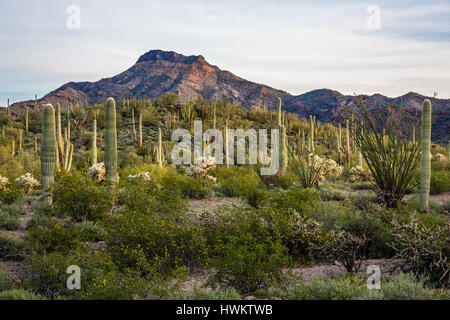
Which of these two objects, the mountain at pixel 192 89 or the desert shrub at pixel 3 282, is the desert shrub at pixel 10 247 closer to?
the desert shrub at pixel 3 282

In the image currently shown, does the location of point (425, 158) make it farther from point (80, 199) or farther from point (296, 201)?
point (80, 199)

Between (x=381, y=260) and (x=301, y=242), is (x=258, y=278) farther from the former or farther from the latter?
(x=381, y=260)

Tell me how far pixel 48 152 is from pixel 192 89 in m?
100

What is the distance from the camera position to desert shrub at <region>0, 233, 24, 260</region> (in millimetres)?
6754

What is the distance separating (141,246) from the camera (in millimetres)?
6441

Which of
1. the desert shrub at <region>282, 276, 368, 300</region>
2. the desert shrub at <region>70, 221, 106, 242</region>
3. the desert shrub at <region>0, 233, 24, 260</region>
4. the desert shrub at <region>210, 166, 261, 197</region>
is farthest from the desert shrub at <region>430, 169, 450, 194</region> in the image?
the desert shrub at <region>0, 233, 24, 260</region>

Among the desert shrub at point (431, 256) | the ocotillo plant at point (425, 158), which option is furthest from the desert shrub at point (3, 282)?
the ocotillo plant at point (425, 158)

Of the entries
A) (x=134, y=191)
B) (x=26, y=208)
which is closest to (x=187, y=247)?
(x=134, y=191)

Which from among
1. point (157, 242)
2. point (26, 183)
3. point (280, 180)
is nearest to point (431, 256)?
point (157, 242)

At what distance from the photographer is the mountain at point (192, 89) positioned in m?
96.1

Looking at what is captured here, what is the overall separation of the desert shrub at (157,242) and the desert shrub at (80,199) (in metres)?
2.09

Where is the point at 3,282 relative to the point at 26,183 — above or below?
below

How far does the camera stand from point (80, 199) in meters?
8.64

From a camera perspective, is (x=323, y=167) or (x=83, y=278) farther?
(x=323, y=167)
